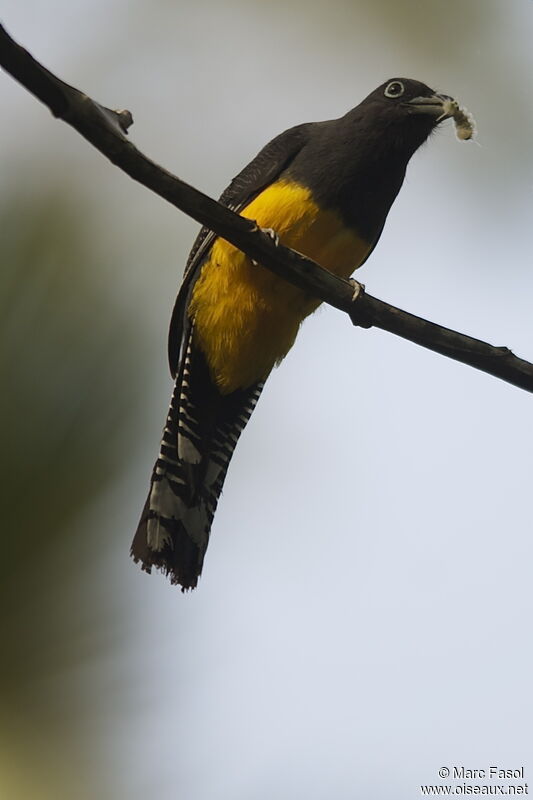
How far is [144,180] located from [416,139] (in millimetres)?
1625

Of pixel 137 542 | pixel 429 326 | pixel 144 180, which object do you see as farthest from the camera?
pixel 137 542

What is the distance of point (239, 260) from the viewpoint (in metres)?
3.66

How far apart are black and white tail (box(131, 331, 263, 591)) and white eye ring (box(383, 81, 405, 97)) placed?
3.94 feet

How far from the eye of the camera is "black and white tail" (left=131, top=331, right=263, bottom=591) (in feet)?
11.1

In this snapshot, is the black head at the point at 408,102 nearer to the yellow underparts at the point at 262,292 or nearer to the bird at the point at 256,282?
the bird at the point at 256,282

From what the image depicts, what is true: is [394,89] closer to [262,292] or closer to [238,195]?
[238,195]

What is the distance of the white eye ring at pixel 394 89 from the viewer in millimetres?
3832

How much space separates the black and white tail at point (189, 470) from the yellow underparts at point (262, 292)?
0.07m

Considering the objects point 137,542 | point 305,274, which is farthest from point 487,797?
point 305,274

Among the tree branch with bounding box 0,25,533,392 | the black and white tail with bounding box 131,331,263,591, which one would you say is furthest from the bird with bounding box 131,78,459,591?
the tree branch with bounding box 0,25,533,392

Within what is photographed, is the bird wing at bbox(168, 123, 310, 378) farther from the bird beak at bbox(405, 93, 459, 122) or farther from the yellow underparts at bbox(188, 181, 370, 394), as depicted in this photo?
the bird beak at bbox(405, 93, 459, 122)

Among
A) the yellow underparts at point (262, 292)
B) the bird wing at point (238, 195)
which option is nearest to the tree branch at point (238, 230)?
the yellow underparts at point (262, 292)

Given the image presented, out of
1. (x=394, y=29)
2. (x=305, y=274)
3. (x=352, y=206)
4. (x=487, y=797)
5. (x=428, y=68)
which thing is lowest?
(x=487, y=797)

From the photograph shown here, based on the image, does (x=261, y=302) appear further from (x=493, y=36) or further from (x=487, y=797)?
(x=487, y=797)
